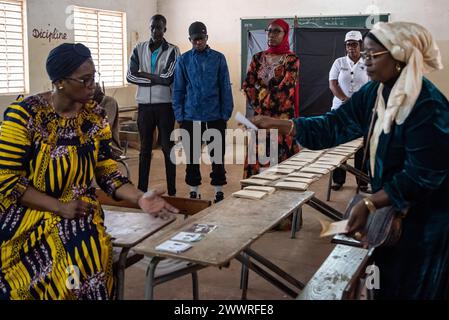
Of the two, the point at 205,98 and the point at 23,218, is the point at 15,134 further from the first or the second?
the point at 205,98

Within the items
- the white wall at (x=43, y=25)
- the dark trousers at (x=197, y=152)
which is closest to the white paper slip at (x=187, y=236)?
the dark trousers at (x=197, y=152)

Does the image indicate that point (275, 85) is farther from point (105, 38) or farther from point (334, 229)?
point (105, 38)

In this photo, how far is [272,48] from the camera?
4652mm

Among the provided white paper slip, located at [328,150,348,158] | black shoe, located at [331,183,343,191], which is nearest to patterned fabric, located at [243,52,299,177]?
white paper slip, located at [328,150,348,158]

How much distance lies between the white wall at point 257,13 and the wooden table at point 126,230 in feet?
23.3

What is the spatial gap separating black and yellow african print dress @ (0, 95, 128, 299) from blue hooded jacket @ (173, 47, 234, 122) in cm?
284

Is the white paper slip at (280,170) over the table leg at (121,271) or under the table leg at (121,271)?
over

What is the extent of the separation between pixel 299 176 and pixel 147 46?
2.78 m

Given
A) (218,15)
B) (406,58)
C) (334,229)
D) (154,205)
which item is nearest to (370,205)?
(334,229)

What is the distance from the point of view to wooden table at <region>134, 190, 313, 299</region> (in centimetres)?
195

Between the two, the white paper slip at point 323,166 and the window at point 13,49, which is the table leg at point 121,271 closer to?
the white paper slip at point 323,166

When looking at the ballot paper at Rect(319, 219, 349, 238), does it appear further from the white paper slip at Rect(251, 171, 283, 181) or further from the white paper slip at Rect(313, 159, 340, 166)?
the white paper slip at Rect(313, 159, 340, 166)

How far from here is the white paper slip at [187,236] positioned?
→ 2.09 m

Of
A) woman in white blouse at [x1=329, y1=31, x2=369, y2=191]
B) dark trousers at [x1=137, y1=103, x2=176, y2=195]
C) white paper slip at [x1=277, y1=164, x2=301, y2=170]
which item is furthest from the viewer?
woman in white blouse at [x1=329, y1=31, x2=369, y2=191]
